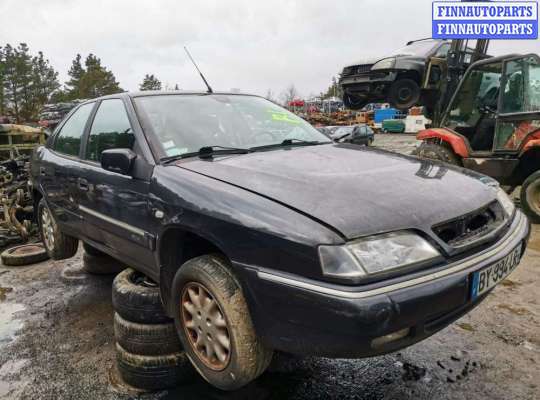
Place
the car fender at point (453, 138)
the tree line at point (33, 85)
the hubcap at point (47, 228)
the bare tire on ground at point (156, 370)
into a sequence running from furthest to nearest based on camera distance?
the tree line at point (33, 85) → the car fender at point (453, 138) → the hubcap at point (47, 228) → the bare tire on ground at point (156, 370)

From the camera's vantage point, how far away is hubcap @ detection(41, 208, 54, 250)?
4160 mm

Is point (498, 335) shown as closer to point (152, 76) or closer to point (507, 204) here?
point (507, 204)

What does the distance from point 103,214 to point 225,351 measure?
1.44m

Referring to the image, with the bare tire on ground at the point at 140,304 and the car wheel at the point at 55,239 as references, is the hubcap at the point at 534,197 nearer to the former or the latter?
the bare tire on ground at the point at 140,304

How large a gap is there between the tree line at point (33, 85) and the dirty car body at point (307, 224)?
43.4 meters

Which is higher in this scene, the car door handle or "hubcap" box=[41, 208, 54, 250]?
the car door handle

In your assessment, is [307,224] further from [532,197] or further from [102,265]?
[532,197]

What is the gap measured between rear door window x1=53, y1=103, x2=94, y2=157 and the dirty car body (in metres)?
0.67

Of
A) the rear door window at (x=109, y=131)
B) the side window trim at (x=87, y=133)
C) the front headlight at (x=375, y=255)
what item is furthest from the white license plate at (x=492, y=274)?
the side window trim at (x=87, y=133)

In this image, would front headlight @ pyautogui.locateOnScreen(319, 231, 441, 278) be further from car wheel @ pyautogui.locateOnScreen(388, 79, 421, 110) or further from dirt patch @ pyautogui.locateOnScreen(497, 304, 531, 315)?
car wheel @ pyautogui.locateOnScreen(388, 79, 421, 110)

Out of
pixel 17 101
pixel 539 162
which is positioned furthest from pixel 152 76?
pixel 539 162

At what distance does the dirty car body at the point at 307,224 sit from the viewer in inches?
63.1

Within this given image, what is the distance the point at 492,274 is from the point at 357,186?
2.40 ft

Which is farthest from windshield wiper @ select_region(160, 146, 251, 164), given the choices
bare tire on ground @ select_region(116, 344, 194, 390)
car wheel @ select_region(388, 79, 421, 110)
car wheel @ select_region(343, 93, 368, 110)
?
car wheel @ select_region(343, 93, 368, 110)
